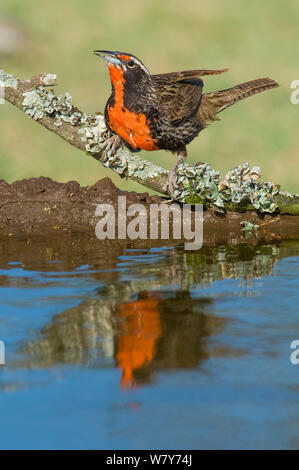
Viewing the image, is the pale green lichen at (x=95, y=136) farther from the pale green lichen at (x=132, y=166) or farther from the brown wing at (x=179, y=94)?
the brown wing at (x=179, y=94)

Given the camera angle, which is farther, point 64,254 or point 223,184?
point 223,184

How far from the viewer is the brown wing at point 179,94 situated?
6.66 m

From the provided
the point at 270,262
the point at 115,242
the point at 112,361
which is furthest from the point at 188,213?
the point at 112,361

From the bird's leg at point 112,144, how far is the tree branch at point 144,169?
0.17 ft

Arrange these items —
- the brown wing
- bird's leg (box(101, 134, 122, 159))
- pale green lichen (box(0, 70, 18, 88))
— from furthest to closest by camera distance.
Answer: pale green lichen (box(0, 70, 18, 88)), bird's leg (box(101, 134, 122, 159)), the brown wing

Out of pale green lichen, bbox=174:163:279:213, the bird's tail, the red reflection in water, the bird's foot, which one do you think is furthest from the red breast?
the red reflection in water

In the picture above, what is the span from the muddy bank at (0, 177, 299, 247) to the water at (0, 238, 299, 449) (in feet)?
2.92

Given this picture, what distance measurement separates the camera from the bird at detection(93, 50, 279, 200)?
21.0ft

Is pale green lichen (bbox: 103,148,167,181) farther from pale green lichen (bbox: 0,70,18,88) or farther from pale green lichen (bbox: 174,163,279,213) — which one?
pale green lichen (bbox: 0,70,18,88)

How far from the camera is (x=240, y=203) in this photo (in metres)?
6.71

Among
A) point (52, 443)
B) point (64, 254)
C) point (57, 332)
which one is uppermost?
point (64, 254)

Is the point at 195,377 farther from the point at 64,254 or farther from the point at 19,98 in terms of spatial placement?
the point at 19,98

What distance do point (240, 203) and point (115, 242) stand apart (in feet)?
4.37

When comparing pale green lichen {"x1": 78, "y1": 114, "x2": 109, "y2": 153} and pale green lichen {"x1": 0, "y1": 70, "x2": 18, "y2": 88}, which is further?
pale green lichen {"x1": 0, "y1": 70, "x2": 18, "y2": 88}
